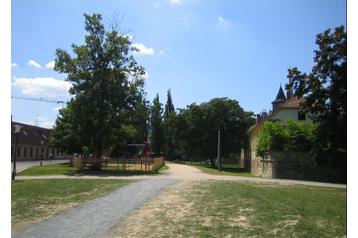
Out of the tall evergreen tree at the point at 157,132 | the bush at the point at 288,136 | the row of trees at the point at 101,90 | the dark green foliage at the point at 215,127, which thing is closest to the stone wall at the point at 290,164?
the bush at the point at 288,136

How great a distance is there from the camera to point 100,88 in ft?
112

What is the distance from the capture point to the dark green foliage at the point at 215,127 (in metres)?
59.5

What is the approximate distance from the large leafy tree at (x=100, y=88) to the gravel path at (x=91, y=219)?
1906cm

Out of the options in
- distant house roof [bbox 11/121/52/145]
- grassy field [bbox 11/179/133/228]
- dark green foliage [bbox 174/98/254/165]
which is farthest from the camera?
distant house roof [bbox 11/121/52/145]

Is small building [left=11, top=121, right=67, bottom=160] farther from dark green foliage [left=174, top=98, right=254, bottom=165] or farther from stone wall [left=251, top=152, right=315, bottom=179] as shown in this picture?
stone wall [left=251, top=152, right=315, bottom=179]

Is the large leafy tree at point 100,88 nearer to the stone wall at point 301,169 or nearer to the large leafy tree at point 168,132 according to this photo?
the stone wall at point 301,169

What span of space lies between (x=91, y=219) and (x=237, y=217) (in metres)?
4.03

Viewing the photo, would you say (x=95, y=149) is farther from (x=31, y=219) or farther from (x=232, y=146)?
(x=232, y=146)

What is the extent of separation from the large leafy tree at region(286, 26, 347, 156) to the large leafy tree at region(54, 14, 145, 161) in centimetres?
1466

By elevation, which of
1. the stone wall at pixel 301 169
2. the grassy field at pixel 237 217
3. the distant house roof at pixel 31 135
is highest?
the distant house roof at pixel 31 135

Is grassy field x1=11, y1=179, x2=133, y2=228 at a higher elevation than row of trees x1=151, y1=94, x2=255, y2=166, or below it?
below

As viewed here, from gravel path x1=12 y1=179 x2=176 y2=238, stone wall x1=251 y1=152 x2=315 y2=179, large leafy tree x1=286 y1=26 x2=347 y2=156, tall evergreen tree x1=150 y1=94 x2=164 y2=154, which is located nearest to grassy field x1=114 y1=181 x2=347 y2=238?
gravel path x1=12 y1=179 x2=176 y2=238

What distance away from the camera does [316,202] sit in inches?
562

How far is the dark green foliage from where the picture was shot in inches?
2343
